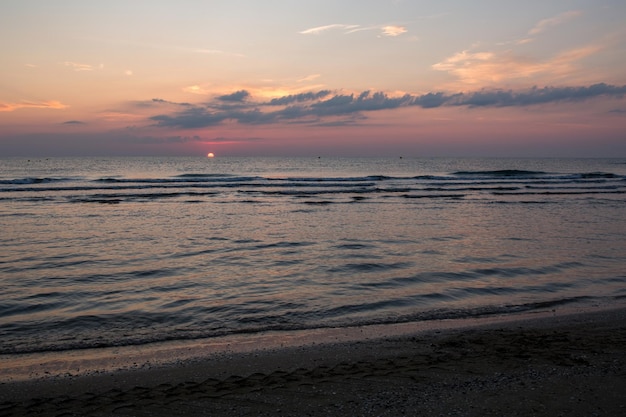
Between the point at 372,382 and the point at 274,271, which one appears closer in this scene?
the point at 372,382

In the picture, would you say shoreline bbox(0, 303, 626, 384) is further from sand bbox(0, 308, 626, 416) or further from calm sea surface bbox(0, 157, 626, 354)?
calm sea surface bbox(0, 157, 626, 354)

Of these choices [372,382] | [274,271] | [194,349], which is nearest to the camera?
[372,382]

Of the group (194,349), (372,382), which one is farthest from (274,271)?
(372,382)

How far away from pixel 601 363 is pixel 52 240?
1682 centimetres

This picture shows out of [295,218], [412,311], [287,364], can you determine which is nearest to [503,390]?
[287,364]

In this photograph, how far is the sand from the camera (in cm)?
520

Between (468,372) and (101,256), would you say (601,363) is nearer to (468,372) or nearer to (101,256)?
(468,372)

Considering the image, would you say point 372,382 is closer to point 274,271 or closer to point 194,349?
point 194,349

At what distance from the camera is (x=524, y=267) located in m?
13.3

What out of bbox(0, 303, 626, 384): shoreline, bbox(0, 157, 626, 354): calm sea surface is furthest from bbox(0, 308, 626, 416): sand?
bbox(0, 157, 626, 354): calm sea surface

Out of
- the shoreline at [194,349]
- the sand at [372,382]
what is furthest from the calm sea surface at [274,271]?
the sand at [372,382]

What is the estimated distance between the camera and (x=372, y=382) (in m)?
5.88

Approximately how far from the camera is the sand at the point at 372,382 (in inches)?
205

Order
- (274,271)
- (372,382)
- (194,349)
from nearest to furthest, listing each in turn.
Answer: (372,382)
(194,349)
(274,271)
